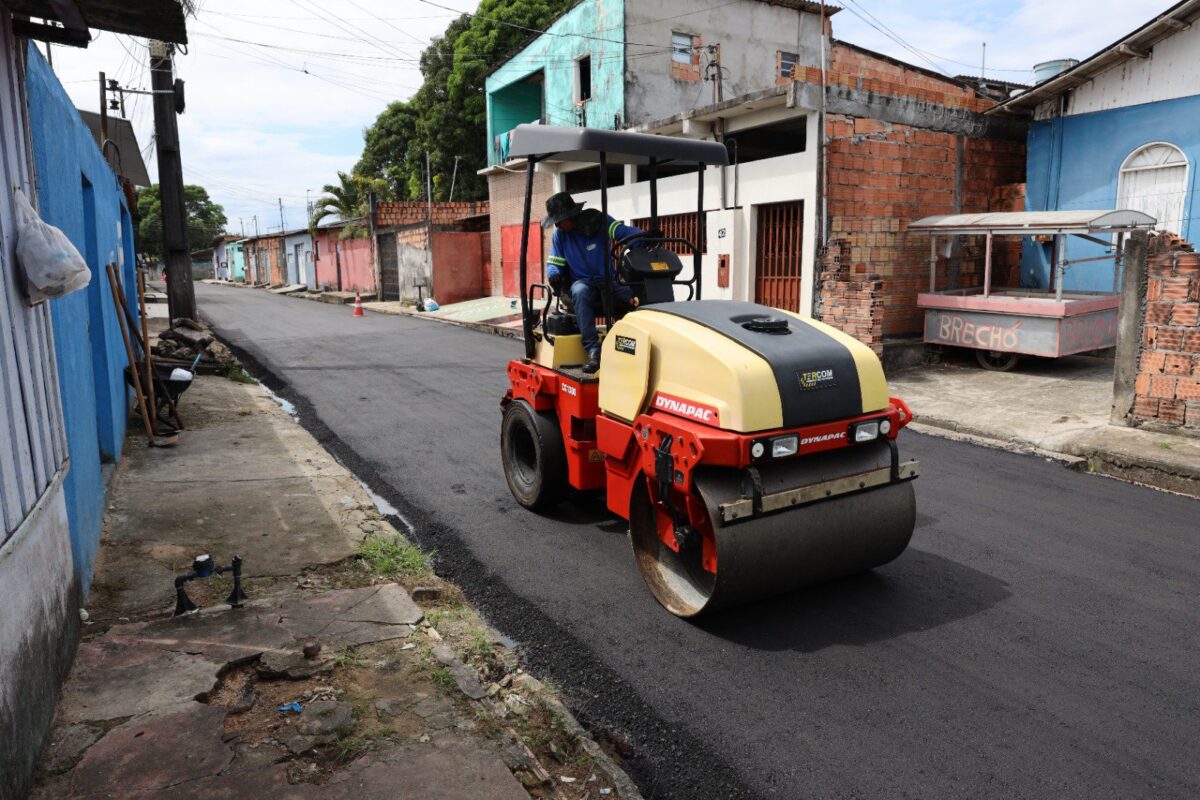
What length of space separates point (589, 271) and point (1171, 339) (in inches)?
218

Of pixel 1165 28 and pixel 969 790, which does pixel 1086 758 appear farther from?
pixel 1165 28

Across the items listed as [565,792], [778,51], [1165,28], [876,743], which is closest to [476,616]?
[565,792]

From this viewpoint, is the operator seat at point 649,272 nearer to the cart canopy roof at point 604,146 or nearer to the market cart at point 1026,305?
the cart canopy roof at point 604,146

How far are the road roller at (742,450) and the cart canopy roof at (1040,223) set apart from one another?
7.02 meters

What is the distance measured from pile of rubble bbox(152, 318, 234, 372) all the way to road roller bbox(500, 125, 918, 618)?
26.7ft

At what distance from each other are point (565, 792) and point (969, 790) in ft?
4.67

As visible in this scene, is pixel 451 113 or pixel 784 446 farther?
pixel 451 113

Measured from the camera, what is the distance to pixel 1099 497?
613cm

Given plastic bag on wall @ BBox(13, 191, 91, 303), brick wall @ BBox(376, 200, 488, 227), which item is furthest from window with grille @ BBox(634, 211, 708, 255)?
brick wall @ BBox(376, 200, 488, 227)

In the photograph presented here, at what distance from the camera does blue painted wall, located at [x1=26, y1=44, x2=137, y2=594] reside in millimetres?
4512

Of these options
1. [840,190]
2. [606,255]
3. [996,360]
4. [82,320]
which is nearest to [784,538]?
[606,255]

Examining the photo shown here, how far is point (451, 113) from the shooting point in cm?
3378

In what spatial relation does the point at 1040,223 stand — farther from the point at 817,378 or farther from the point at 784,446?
the point at 784,446

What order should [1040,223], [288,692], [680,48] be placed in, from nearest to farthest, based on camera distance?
[288,692], [1040,223], [680,48]
